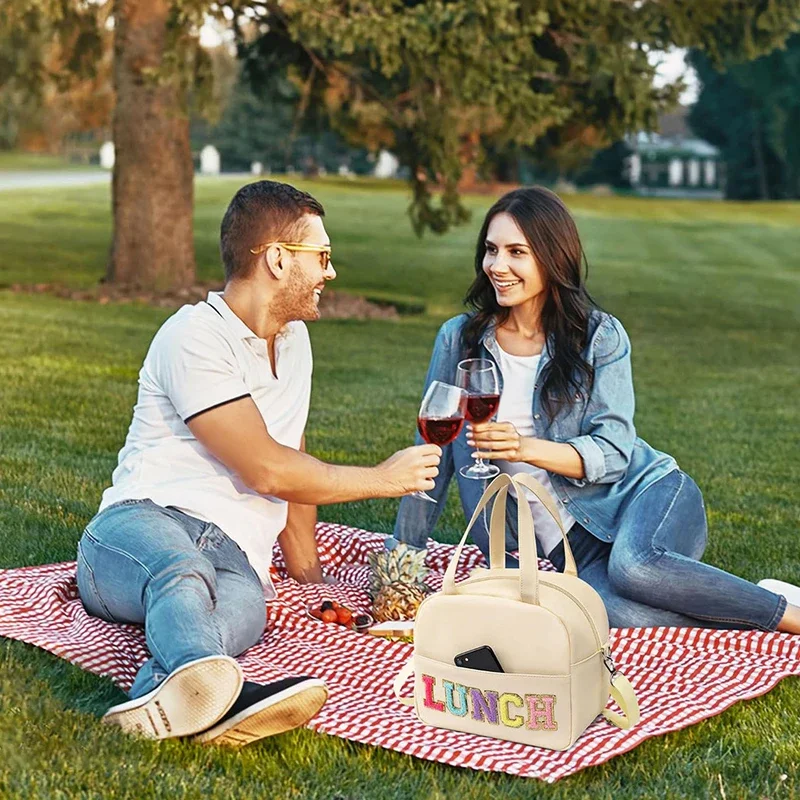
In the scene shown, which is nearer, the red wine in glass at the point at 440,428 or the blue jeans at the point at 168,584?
the blue jeans at the point at 168,584

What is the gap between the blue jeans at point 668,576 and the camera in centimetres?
450

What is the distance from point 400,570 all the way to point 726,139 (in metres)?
64.4

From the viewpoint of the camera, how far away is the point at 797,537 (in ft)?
20.4

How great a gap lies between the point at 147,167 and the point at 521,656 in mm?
13225

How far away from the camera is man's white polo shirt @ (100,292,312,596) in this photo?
402cm

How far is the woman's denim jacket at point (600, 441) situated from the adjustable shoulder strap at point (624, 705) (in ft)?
3.44

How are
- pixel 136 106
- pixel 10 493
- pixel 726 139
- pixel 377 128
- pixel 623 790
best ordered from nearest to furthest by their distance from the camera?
pixel 623 790
pixel 10 493
pixel 136 106
pixel 377 128
pixel 726 139

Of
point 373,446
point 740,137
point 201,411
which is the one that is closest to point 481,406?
point 201,411

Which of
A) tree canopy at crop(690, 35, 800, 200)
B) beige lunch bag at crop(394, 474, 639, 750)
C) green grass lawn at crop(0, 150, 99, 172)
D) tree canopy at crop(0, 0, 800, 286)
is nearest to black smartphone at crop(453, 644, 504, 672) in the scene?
beige lunch bag at crop(394, 474, 639, 750)

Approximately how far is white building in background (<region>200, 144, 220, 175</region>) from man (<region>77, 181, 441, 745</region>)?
6802 cm

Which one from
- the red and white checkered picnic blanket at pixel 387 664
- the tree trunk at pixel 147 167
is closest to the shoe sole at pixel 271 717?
the red and white checkered picnic blanket at pixel 387 664

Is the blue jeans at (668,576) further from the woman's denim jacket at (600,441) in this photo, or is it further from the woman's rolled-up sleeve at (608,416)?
the woman's rolled-up sleeve at (608,416)

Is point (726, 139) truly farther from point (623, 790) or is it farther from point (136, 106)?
point (623, 790)

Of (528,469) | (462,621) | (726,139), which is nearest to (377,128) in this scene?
(528,469)
